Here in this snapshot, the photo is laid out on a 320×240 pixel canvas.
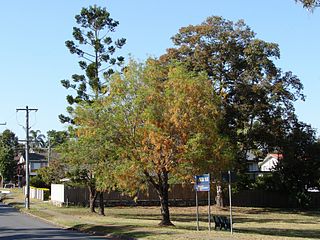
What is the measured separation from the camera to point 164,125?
2506 cm

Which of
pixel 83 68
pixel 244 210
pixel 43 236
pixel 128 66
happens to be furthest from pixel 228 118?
pixel 43 236

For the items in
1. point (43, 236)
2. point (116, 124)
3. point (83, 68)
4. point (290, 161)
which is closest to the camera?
point (43, 236)

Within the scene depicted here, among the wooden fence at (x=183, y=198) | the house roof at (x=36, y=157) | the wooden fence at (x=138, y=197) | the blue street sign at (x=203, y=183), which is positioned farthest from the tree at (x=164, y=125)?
the house roof at (x=36, y=157)

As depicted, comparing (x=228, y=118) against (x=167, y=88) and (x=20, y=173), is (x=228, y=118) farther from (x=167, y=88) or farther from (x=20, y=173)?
(x=20, y=173)

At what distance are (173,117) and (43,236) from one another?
7885 millimetres

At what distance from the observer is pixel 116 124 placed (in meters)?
26.3

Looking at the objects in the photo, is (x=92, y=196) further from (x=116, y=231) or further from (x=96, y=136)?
(x=116, y=231)

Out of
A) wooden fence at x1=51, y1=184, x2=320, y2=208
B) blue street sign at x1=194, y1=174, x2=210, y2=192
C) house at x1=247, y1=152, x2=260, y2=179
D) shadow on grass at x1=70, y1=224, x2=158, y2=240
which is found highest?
house at x1=247, y1=152, x2=260, y2=179

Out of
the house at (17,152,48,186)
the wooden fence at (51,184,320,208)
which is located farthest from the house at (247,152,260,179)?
the house at (17,152,48,186)

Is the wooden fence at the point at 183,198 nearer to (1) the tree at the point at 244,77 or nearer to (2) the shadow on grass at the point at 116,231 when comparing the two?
(1) the tree at the point at 244,77

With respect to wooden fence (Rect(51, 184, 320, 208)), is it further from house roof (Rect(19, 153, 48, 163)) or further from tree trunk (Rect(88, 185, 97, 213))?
house roof (Rect(19, 153, 48, 163))

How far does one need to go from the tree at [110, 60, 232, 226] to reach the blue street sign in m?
2.23

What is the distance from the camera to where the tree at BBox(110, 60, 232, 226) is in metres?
25.0

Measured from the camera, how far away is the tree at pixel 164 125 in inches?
984
